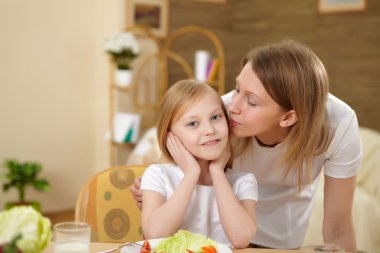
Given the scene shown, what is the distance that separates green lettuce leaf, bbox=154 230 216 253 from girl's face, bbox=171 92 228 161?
0.39 meters

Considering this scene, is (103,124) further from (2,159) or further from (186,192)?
(186,192)

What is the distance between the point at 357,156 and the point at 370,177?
6.56 feet

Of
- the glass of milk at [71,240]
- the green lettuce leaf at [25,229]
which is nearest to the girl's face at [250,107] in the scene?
the glass of milk at [71,240]

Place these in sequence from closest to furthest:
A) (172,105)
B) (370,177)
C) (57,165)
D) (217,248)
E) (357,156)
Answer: (217,248) → (172,105) → (357,156) → (370,177) → (57,165)

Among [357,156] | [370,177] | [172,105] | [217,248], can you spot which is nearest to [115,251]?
[217,248]

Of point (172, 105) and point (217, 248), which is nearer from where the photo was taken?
point (217, 248)

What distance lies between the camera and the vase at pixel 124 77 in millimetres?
4396

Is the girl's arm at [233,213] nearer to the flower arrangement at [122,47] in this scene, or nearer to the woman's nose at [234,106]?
the woman's nose at [234,106]

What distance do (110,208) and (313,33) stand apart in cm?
372

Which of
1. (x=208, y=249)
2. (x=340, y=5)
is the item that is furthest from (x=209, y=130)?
(x=340, y=5)

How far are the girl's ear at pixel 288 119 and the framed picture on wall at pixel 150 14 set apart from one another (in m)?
3.32

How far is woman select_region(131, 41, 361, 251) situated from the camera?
5.13 feet

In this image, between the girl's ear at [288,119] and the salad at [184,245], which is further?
the girl's ear at [288,119]

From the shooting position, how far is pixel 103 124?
194 inches
